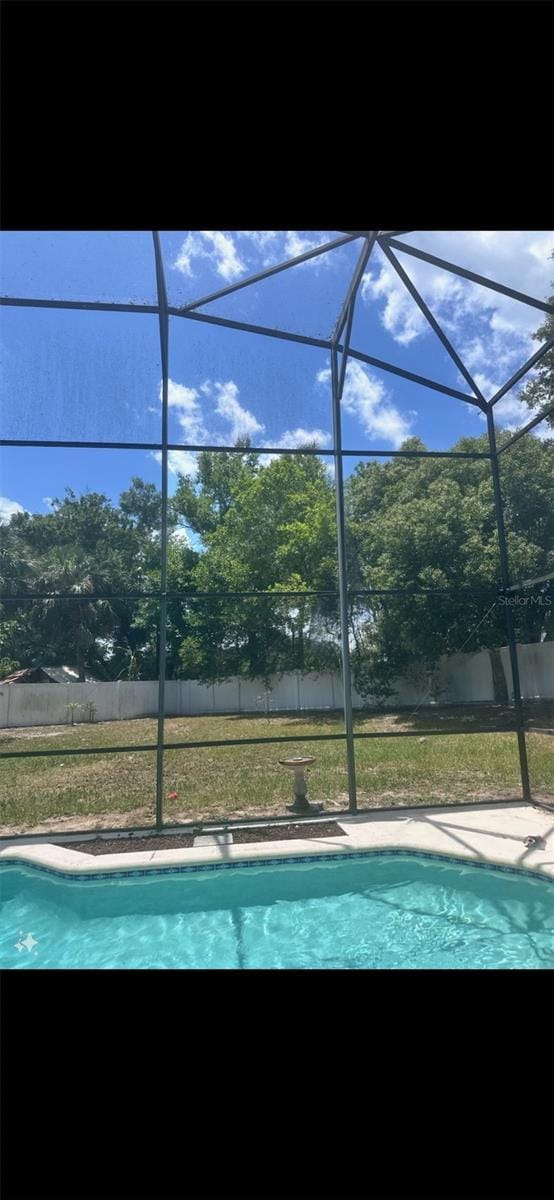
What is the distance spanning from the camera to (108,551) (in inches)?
781

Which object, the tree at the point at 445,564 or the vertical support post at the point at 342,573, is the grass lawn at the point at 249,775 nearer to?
the vertical support post at the point at 342,573

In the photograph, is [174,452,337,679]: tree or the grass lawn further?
[174,452,337,679]: tree

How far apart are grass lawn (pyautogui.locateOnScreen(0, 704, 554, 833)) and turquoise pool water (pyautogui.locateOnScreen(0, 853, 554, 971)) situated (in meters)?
1.20

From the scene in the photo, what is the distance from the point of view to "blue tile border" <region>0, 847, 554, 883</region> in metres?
4.02

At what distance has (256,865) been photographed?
4.23 metres

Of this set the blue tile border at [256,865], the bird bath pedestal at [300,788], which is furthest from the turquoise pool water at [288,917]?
the bird bath pedestal at [300,788]

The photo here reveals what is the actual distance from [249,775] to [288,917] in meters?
4.01

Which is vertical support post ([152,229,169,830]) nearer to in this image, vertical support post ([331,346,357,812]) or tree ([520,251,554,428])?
vertical support post ([331,346,357,812])

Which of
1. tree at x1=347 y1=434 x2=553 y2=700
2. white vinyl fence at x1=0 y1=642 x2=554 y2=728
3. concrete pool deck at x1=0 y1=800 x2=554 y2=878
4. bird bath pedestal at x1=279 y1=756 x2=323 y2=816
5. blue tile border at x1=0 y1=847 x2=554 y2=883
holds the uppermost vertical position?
tree at x1=347 y1=434 x2=553 y2=700

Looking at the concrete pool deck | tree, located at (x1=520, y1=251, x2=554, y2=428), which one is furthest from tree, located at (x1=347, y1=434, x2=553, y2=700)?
the concrete pool deck

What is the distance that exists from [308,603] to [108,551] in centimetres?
791

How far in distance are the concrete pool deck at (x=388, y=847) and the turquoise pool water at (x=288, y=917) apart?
82 mm
